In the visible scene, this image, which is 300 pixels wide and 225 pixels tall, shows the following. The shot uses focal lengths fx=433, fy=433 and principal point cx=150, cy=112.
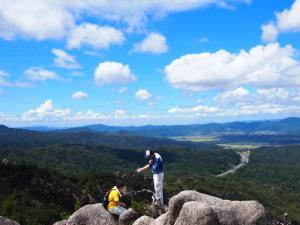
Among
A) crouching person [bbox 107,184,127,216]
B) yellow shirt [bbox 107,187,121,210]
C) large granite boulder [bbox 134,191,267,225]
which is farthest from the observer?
yellow shirt [bbox 107,187,121,210]

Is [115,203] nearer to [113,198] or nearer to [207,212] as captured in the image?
[113,198]

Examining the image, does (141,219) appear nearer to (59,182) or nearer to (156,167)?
(156,167)

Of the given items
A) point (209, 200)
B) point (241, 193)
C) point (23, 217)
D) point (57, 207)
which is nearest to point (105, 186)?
point (57, 207)

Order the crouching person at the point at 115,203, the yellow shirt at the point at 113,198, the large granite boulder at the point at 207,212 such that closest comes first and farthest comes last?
the large granite boulder at the point at 207,212
the crouching person at the point at 115,203
the yellow shirt at the point at 113,198

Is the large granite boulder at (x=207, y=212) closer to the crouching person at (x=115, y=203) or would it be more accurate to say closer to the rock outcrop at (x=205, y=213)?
the rock outcrop at (x=205, y=213)

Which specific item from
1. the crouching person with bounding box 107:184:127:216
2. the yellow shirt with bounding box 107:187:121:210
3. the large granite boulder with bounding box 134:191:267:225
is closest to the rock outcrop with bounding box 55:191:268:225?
the large granite boulder with bounding box 134:191:267:225

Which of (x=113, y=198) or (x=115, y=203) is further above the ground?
(x=113, y=198)

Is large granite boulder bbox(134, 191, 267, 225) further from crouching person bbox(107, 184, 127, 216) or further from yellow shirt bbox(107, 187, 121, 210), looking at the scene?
yellow shirt bbox(107, 187, 121, 210)

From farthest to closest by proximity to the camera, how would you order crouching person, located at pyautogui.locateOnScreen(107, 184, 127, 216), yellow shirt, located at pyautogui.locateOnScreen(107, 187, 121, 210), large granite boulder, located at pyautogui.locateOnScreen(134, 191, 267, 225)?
yellow shirt, located at pyautogui.locateOnScreen(107, 187, 121, 210)
crouching person, located at pyautogui.locateOnScreen(107, 184, 127, 216)
large granite boulder, located at pyautogui.locateOnScreen(134, 191, 267, 225)

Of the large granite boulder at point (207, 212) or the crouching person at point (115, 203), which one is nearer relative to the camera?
the large granite boulder at point (207, 212)

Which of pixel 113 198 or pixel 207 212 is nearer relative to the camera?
pixel 207 212

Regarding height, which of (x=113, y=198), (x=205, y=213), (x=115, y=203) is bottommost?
(x=115, y=203)

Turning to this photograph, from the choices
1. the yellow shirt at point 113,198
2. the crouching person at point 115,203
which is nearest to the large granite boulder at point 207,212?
the crouching person at point 115,203

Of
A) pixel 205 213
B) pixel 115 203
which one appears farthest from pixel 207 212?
pixel 115 203
